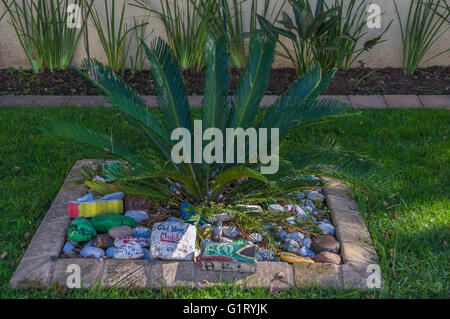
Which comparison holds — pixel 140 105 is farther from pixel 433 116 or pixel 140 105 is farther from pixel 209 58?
pixel 433 116

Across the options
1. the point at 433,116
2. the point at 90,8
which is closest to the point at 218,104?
the point at 433,116

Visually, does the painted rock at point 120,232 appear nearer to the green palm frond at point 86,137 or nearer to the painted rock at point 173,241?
the painted rock at point 173,241

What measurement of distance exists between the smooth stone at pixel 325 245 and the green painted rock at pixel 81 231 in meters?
1.17

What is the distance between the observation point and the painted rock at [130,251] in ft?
9.26

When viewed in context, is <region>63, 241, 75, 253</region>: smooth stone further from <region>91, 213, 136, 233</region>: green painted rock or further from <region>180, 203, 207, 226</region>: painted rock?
<region>180, 203, 207, 226</region>: painted rock

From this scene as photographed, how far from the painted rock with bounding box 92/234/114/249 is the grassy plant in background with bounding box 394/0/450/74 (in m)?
3.71

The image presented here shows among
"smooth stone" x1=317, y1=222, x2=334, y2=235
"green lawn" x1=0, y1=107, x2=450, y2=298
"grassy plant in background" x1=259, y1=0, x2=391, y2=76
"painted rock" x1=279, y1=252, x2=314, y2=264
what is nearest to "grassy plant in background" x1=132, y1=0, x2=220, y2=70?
"grassy plant in background" x1=259, y1=0, x2=391, y2=76

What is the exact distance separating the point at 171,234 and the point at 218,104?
0.76 meters

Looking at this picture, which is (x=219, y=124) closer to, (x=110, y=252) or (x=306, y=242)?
(x=306, y=242)

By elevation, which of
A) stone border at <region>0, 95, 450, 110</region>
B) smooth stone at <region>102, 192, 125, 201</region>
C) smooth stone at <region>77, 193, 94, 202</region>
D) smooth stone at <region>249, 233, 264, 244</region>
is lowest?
smooth stone at <region>249, 233, 264, 244</region>

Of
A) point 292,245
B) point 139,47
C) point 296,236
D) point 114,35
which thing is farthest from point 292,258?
point 114,35

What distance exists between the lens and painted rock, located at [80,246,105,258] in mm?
2865

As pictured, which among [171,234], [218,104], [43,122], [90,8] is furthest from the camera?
[90,8]

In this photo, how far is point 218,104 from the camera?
3098 millimetres
